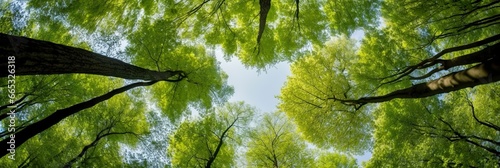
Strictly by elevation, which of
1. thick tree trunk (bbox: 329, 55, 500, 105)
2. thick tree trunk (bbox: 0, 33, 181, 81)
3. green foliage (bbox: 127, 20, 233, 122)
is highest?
green foliage (bbox: 127, 20, 233, 122)

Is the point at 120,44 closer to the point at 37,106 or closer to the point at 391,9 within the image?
the point at 37,106

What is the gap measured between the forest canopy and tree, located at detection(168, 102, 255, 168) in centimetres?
5

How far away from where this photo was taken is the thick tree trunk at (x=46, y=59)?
289 cm

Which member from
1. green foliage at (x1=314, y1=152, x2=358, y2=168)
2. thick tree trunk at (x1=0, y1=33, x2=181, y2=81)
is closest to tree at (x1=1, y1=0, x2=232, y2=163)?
thick tree trunk at (x1=0, y1=33, x2=181, y2=81)

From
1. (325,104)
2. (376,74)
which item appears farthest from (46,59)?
(325,104)

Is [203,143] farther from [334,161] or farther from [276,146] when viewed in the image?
[334,161]

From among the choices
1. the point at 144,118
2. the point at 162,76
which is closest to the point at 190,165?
the point at 144,118

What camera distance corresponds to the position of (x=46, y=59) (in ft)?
10.9

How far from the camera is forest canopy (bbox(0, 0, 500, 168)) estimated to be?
8188mm

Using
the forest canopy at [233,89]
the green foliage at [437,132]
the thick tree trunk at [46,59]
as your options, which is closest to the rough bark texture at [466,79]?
the forest canopy at [233,89]

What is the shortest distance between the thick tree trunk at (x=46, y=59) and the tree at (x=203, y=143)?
7291 millimetres

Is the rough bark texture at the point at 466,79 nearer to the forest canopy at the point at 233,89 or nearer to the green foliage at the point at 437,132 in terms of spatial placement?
the forest canopy at the point at 233,89

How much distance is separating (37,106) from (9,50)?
964cm

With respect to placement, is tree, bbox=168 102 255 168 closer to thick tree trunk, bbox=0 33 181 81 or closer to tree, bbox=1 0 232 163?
tree, bbox=1 0 232 163
